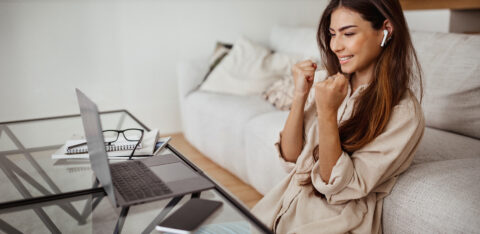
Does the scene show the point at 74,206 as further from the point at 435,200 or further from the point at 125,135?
the point at 435,200

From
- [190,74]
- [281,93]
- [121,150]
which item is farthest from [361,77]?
[190,74]

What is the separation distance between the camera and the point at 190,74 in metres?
3.14

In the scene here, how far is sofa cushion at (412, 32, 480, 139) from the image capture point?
1741mm

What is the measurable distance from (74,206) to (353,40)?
829mm

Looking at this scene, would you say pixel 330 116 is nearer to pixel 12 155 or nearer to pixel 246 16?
pixel 12 155

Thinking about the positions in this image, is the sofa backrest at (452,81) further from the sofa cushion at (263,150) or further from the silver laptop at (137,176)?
the silver laptop at (137,176)

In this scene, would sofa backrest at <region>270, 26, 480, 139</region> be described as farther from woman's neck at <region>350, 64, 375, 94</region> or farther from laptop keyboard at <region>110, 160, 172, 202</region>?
laptop keyboard at <region>110, 160, 172, 202</region>

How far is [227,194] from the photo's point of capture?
3.61 ft

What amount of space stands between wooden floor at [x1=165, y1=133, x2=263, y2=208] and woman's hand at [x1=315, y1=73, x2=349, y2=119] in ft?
3.10

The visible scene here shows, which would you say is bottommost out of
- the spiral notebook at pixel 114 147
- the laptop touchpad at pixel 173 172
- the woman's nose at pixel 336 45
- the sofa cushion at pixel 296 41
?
the sofa cushion at pixel 296 41

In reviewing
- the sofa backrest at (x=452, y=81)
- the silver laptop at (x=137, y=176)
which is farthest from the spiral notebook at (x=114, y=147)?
the sofa backrest at (x=452, y=81)

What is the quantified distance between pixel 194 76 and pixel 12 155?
1677 mm

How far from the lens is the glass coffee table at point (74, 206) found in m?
1.05

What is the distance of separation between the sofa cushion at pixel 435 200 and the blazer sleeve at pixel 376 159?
4.4 inches
